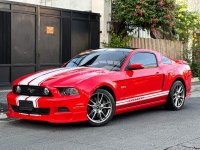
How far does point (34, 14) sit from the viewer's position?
13.8 m

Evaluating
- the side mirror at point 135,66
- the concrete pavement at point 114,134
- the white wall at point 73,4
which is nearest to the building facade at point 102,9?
the white wall at point 73,4

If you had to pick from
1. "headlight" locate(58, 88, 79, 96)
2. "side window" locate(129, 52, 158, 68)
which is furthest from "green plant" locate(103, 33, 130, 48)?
"headlight" locate(58, 88, 79, 96)

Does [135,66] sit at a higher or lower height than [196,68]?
higher

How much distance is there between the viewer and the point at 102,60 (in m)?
9.02

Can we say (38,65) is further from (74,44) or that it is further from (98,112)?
(98,112)

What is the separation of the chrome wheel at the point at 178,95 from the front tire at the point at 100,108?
2361mm

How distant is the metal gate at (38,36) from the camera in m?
13.0

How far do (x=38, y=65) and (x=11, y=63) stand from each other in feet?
3.49

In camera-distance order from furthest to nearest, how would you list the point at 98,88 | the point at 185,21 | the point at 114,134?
the point at 185,21
the point at 98,88
the point at 114,134

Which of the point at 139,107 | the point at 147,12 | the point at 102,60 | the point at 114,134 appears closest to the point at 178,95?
the point at 139,107

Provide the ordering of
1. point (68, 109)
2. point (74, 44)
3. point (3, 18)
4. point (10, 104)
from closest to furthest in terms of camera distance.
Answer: point (68, 109), point (10, 104), point (3, 18), point (74, 44)

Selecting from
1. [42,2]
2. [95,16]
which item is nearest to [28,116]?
[95,16]

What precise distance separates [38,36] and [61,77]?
626 centimetres

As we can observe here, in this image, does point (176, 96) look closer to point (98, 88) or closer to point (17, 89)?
point (98, 88)
